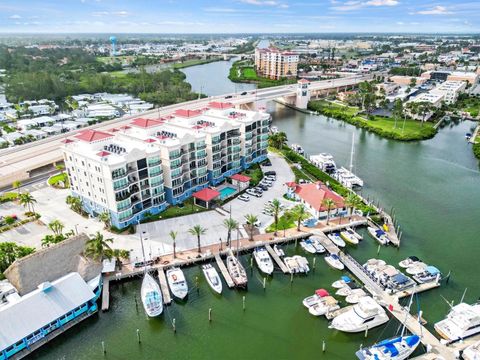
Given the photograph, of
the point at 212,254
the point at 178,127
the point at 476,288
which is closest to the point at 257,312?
the point at 212,254

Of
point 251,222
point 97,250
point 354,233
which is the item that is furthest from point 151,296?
point 354,233

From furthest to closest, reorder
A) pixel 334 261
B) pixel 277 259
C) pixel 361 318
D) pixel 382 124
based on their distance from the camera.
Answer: pixel 382 124
pixel 277 259
pixel 334 261
pixel 361 318

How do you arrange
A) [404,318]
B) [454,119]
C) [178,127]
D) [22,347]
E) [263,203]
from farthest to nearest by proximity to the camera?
[454,119], [178,127], [263,203], [404,318], [22,347]

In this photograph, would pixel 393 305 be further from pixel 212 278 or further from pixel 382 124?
pixel 382 124

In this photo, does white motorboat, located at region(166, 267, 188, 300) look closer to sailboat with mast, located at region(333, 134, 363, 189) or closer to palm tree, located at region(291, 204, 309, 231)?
palm tree, located at region(291, 204, 309, 231)

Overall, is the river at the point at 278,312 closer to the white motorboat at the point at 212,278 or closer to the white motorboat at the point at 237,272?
the white motorboat at the point at 212,278

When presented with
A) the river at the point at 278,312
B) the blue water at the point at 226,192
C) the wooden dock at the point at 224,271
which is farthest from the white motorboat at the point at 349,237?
the blue water at the point at 226,192

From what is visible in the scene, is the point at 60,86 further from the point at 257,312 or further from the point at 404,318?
the point at 404,318
